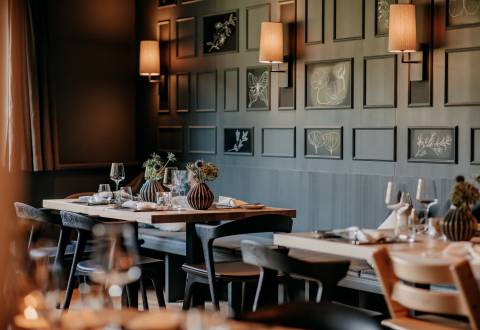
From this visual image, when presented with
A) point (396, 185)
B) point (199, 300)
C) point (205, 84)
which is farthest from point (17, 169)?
point (396, 185)

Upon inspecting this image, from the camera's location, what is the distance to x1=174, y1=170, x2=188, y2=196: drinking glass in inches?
237

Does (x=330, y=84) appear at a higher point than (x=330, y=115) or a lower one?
higher

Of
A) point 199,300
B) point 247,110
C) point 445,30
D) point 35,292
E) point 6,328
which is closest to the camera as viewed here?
point 6,328

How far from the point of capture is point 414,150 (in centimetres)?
631

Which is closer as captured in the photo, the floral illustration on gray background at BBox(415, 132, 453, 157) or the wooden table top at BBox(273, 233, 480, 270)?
the wooden table top at BBox(273, 233, 480, 270)

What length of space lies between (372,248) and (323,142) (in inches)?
129

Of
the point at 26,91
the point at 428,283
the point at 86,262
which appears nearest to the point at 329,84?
the point at 86,262

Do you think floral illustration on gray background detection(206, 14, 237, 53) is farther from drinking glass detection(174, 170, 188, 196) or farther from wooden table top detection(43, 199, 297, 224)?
wooden table top detection(43, 199, 297, 224)

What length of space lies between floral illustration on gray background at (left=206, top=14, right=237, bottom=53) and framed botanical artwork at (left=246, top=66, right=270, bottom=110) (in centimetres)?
47

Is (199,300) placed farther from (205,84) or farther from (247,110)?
(205,84)

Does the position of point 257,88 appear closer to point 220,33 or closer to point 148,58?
point 220,33

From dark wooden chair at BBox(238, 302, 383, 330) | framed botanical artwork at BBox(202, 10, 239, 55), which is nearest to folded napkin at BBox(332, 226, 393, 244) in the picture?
dark wooden chair at BBox(238, 302, 383, 330)

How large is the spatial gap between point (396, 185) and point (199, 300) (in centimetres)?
183

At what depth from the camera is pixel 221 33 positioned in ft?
26.6
